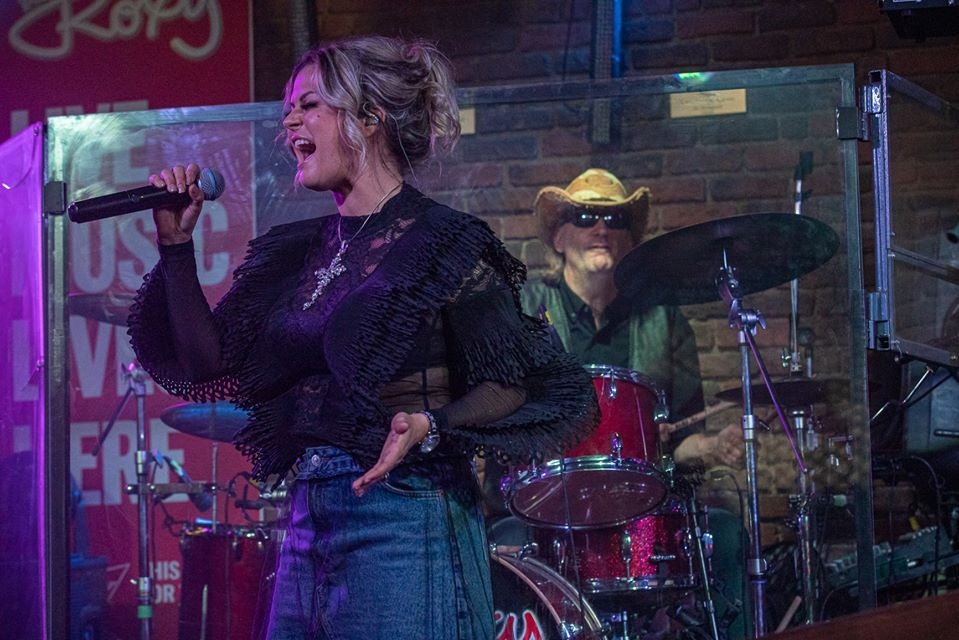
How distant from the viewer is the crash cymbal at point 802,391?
357 centimetres

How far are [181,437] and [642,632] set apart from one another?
139 cm

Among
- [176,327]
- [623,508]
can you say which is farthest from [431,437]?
[623,508]

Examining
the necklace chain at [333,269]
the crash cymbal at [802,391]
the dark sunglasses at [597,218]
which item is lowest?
the crash cymbal at [802,391]

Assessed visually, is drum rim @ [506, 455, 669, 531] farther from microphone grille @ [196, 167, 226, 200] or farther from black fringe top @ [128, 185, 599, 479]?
microphone grille @ [196, 167, 226, 200]

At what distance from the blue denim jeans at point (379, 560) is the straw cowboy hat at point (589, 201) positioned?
2.05m

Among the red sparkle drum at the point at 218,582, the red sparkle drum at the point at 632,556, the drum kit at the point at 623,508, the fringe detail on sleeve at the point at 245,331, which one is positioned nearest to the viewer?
the fringe detail on sleeve at the point at 245,331

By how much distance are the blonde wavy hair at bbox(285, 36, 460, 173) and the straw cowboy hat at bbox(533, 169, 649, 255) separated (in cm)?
173

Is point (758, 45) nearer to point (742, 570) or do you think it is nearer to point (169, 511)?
point (742, 570)

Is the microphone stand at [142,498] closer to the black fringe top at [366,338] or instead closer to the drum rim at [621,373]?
the drum rim at [621,373]

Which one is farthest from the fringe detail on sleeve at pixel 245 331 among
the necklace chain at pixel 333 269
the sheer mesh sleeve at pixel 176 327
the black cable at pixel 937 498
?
the black cable at pixel 937 498

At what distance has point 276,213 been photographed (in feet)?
12.8

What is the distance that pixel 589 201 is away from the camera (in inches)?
156

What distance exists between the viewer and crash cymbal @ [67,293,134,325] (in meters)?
3.74

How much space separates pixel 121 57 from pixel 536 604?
107 inches
